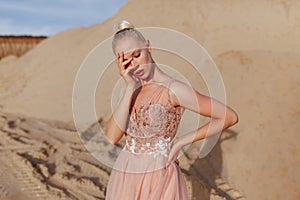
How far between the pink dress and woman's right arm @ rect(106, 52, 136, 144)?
5 centimetres

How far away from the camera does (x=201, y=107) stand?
90.4 inches

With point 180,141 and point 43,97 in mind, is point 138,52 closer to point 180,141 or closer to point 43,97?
point 180,141

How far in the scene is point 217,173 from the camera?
20.8 feet

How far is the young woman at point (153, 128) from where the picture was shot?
2289 millimetres

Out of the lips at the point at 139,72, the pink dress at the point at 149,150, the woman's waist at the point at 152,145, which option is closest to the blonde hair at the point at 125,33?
the lips at the point at 139,72

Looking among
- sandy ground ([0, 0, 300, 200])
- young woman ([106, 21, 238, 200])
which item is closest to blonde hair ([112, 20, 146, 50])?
young woman ([106, 21, 238, 200])

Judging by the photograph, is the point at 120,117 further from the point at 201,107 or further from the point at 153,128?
the point at 201,107

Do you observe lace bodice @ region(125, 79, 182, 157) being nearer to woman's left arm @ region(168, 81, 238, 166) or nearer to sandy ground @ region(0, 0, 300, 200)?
woman's left arm @ region(168, 81, 238, 166)

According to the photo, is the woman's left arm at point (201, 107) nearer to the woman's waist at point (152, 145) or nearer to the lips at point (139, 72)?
the woman's waist at point (152, 145)

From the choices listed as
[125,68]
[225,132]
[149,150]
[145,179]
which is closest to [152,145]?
[149,150]

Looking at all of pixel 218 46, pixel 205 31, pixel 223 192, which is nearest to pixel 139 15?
pixel 205 31

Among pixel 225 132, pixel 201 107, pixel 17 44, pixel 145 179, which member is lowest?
pixel 145 179

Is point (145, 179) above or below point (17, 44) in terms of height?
below

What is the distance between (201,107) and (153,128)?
26 cm
